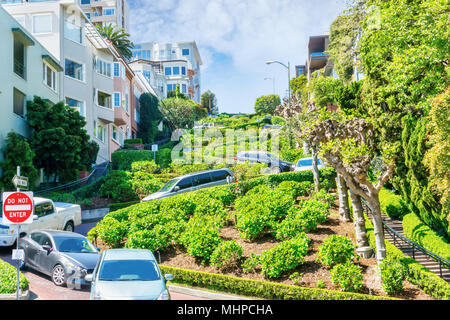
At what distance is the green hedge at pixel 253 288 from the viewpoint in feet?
35.0

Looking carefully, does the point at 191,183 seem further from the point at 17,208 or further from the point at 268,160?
the point at 17,208

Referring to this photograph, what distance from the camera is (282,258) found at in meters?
12.5

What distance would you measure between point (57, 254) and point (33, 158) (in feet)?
44.9

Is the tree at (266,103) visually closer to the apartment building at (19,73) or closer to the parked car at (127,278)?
the apartment building at (19,73)

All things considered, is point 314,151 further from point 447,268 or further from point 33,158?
point 33,158

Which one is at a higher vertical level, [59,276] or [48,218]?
[48,218]

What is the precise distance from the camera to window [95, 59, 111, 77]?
35.9 meters

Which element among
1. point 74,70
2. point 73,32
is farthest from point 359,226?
point 73,32

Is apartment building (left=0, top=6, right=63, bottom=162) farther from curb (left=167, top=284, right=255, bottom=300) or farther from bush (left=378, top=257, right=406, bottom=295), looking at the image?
bush (left=378, top=257, right=406, bottom=295)

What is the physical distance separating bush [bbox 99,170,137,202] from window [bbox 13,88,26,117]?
624 centimetres

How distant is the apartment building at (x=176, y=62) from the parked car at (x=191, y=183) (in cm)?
5645

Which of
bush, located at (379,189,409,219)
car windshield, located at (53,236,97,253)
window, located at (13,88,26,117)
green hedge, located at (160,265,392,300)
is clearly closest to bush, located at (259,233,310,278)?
green hedge, located at (160,265,392,300)

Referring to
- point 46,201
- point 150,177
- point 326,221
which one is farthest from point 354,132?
point 150,177

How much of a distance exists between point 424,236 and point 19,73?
22.3m
